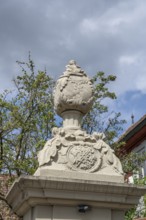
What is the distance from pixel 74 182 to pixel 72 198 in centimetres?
20

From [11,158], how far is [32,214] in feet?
26.4

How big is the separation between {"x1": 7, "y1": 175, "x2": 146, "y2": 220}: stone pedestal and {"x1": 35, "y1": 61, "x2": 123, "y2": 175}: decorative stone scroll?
0.90 feet

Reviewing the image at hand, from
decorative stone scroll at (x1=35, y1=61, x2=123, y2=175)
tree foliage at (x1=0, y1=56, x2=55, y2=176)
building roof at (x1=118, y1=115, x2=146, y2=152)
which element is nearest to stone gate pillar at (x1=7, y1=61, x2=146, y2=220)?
decorative stone scroll at (x1=35, y1=61, x2=123, y2=175)

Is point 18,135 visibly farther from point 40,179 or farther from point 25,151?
point 40,179

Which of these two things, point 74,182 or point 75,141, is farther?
point 75,141

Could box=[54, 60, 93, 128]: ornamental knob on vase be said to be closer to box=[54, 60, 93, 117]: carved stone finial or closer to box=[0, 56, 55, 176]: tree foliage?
box=[54, 60, 93, 117]: carved stone finial

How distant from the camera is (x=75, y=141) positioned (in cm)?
579

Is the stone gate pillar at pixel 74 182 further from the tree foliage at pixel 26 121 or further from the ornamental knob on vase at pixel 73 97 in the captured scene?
the tree foliage at pixel 26 121

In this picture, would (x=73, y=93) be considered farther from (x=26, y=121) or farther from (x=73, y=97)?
(x=26, y=121)

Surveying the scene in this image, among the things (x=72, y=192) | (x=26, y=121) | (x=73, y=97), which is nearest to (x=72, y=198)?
(x=72, y=192)

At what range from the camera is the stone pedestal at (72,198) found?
17.2ft

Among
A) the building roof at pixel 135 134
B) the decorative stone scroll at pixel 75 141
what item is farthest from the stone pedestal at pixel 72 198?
the building roof at pixel 135 134

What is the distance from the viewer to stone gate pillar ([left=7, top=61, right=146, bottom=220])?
5.26 metres

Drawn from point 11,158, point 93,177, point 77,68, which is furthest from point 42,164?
point 11,158
